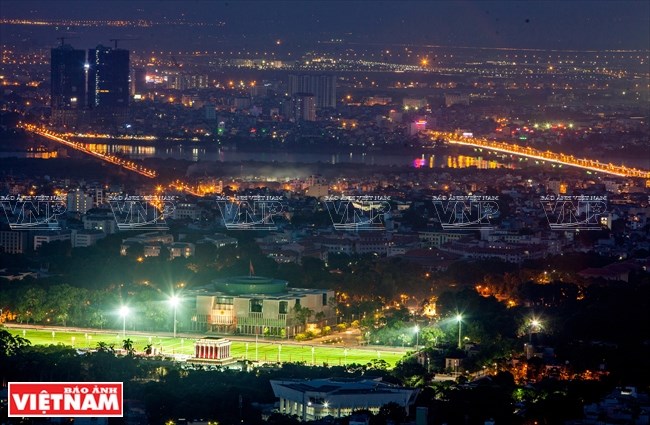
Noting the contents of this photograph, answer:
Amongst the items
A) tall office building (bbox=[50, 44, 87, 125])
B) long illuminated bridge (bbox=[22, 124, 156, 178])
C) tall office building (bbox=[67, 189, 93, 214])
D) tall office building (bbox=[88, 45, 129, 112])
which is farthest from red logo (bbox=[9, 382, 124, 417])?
tall office building (bbox=[88, 45, 129, 112])

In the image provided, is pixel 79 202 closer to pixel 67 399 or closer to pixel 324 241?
pixel 324 241

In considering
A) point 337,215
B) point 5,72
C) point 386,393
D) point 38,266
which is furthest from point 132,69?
point 386,393

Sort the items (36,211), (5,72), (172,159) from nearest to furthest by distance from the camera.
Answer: (36,211) < (172,159) < (5,72)

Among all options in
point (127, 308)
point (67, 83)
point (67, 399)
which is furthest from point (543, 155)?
point (67, 399)

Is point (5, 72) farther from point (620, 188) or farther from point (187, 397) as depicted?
point (187, 397)

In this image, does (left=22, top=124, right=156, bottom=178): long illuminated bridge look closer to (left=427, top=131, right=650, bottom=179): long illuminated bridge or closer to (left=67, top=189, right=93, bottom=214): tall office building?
(left=67, top=189, right=93, bottom=214): tall office building
